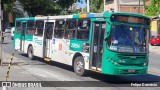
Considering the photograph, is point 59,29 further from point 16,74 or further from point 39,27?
point 16,74

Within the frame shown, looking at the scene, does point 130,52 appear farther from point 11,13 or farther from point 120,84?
point 11,13

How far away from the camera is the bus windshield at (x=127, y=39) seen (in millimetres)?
13367

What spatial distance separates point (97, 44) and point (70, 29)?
265 centimetres

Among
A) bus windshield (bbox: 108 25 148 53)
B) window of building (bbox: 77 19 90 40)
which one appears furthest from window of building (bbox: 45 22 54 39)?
bus windshield (bbox: 108 25 148 53)

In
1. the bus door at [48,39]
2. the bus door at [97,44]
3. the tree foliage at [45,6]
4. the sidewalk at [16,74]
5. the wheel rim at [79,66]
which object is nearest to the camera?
the sidewalk at [16,74]

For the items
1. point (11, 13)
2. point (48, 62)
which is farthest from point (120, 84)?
point (11, 13)

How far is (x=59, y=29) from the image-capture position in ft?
57.8

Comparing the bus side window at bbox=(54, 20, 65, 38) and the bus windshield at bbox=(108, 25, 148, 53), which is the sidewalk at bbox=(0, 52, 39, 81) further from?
the bus windshield at bbox=(108, 25, 148, 53)

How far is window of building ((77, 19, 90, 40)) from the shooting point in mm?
14910

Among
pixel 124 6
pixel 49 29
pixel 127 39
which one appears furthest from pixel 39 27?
pixel 124 6

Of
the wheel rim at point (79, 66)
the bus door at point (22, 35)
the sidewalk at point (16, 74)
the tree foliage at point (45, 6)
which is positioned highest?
the tree foliage at point (45, 6)

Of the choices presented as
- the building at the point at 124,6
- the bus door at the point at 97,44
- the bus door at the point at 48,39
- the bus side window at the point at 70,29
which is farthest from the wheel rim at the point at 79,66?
the building at the point at 124,6

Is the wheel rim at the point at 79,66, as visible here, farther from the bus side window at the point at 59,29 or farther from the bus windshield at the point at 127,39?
the bus side window at the point at 59,29

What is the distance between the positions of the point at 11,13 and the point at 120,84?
62.4m
